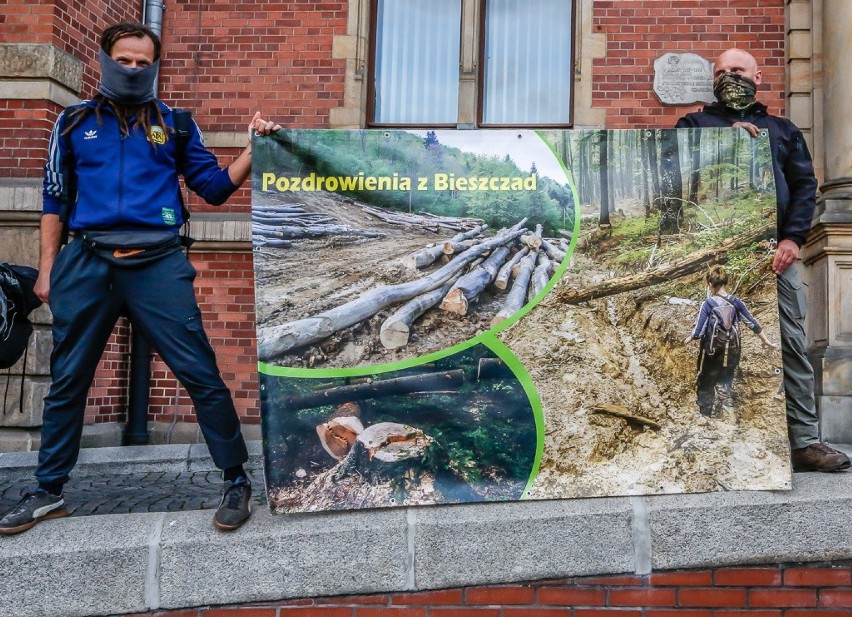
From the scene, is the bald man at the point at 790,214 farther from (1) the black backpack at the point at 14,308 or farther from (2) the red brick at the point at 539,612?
(1) the black backpack at the point at 14,308

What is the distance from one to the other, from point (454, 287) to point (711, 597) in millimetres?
1480

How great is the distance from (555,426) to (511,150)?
3.65 ft

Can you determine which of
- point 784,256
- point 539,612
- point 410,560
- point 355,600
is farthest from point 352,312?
point 784,256

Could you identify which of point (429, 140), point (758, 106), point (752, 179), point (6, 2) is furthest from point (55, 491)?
point (6, 2)

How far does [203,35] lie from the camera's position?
25.3 ft

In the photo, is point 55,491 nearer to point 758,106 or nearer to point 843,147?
point 758,106

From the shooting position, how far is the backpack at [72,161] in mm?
3428

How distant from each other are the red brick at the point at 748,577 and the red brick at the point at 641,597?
18cm

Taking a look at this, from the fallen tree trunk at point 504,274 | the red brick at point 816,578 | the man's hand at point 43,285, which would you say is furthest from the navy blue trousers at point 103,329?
the red brick at point 816,578

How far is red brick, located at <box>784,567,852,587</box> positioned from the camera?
3.11 m

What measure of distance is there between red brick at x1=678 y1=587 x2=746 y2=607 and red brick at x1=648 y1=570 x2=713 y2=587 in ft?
0.07

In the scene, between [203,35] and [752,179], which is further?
[203,35]

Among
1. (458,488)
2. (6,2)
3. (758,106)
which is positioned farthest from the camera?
(6,2)

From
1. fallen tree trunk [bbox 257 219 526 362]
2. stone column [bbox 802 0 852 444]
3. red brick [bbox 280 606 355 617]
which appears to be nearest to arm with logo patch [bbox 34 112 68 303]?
fallen tree trunk [bbox 257 219 526 362]
